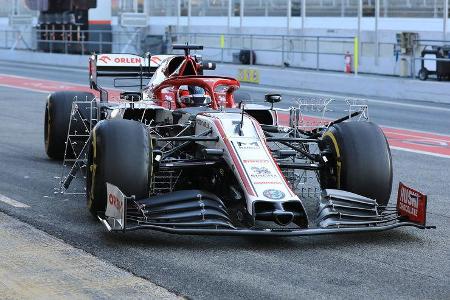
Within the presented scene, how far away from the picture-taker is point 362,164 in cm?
951

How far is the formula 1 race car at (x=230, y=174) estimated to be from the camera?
335 inches

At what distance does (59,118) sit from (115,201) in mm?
4809

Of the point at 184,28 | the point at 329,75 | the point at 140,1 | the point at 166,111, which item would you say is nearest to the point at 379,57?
the point at 329,75

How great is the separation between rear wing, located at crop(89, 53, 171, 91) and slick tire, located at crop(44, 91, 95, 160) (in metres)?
0.85

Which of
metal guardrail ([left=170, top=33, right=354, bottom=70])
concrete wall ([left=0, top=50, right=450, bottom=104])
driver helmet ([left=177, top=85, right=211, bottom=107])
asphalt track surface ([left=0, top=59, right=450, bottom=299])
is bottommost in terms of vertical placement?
asphalt track surface ([left=0, top=59, right=450, bottom=299])

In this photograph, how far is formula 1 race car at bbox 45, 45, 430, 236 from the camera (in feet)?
27.9

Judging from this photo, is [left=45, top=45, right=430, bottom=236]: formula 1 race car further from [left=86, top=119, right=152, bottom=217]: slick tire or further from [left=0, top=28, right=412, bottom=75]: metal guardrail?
[left=0, top=28, right=412, bottom=75]: metal guardrail

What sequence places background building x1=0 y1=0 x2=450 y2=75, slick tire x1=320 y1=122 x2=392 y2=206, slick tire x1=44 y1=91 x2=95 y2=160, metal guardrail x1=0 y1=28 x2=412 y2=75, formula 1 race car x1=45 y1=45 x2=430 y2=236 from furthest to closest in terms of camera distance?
metal guardrail x1=0 y1=28 x2=412 y2=75, background building x1=0 y1=0 x2=450 y2=75, slick tire x1=44 y1=91 x2=95 y2=160, slick tire x1=320 y1=122 x2=392 y2=206, formula 1 race car x1=45 y1=45 x2=430 y2=236

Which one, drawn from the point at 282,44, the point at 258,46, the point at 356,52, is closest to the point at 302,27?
the point at 282,44

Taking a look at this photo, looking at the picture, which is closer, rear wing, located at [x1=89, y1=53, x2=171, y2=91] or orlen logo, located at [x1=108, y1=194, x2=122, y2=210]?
orlen logo, located at [x1=108, y1=194, x2=122, y2=210]

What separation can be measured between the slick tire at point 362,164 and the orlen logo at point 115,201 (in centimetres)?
209

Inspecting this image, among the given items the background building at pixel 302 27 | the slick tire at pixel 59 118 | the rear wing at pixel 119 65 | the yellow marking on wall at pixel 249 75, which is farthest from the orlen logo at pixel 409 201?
the yellow marking on wall at pixel 249 75

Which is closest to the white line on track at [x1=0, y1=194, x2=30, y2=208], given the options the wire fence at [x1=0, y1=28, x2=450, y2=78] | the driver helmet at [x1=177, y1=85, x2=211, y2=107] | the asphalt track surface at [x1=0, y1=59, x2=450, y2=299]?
the asphalt track surface at [x1=0, y1=59, x2=450, y2=299]

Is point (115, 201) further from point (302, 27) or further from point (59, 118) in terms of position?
point (302, 27)
